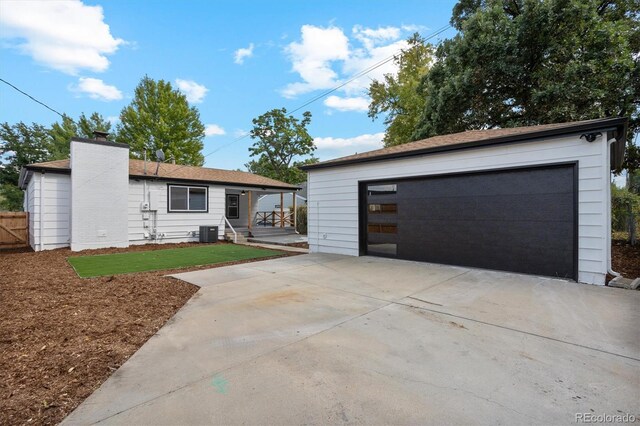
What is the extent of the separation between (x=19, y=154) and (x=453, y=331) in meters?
35.0

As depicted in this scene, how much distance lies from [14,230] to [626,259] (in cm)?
1936

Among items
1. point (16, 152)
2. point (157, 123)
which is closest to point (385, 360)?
point (157, 123)

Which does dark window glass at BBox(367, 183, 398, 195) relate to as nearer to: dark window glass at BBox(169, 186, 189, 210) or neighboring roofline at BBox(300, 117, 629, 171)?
neighboring roofline at BBox(300, 117, 629, 171)

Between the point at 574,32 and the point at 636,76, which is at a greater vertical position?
the point at 574,32

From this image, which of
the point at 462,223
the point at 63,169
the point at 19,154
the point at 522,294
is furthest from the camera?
the point at 19,154

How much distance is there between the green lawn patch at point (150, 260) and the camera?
6750mm

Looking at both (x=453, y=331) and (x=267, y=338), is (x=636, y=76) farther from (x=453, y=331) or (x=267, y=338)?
(x=267, y=338)

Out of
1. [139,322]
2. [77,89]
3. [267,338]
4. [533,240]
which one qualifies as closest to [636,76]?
[533,240]

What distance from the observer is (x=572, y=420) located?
1857mm

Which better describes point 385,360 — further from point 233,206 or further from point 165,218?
point 233,206

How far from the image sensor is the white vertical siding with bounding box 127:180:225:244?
1133 cm

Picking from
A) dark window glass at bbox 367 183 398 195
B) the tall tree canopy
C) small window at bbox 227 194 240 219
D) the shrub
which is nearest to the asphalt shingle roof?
small window at bbox 227 194 240 219

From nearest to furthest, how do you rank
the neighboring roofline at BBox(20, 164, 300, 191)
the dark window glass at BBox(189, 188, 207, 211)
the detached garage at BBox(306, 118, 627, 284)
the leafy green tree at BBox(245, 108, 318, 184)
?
the detached garage at BBox(306, 118, 627, 284) → the neighboring roofline at BBox(20, 164, 300, 191) → the dark window glass at BBox(189, 188, 207, 211) → the leafy green tree at BBox(245, 108, 318, 184)

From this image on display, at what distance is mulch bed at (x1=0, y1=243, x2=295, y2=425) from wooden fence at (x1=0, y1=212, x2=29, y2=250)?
7.07 meters
